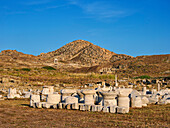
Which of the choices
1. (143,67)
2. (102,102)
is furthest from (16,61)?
(102,102)

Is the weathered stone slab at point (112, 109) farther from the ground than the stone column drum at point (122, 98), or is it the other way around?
the stone column drum at point (122, 98)

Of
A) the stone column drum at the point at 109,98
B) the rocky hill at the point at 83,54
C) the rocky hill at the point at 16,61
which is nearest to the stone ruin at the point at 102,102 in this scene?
the stone column drum at the point at 109,98

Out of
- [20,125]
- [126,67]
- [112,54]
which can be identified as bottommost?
[20,125]

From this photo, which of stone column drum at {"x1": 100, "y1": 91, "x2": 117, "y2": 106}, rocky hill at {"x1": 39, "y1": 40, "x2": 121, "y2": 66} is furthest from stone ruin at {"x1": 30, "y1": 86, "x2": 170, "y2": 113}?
rocky hill at {"x1": 39, "y1": 40, "x2": 121, "y2": 66}

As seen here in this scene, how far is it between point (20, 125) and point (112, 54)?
112 meters

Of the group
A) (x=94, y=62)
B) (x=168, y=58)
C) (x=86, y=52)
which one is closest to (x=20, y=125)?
(x=168, y=58)

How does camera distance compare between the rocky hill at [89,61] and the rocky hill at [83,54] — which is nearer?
the rocky hill at [89,61]

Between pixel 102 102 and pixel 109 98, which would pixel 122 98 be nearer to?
pixel 109 98

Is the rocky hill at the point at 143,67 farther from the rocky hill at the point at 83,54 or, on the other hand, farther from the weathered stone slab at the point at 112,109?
the weathered stone slab at the point at 112,109

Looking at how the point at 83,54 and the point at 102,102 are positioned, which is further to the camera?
the point at 83,54

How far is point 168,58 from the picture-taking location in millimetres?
75188

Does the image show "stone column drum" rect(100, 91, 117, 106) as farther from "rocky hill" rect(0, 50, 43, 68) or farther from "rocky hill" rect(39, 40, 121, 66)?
"rocky hill" rect(39, 40, 121, 66)

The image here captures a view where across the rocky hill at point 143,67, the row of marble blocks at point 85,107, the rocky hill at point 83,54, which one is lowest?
the row of marble blocks at point 85,107

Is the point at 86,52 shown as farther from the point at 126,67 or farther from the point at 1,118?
the point at 1,118
